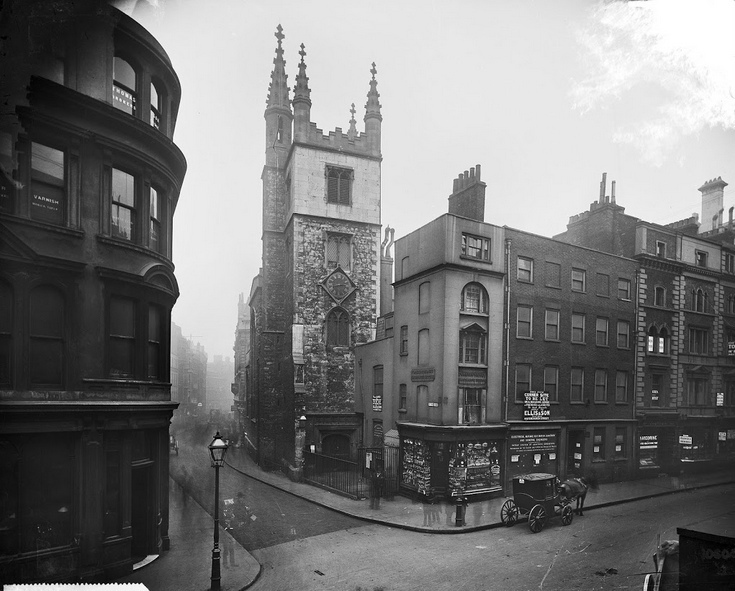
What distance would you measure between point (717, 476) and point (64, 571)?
22756 millimetres

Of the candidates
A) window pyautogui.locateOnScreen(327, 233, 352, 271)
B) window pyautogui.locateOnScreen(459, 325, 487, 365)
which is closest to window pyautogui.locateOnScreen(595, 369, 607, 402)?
window pyautogui.locateOnScreen(459, 325, 487, 365)

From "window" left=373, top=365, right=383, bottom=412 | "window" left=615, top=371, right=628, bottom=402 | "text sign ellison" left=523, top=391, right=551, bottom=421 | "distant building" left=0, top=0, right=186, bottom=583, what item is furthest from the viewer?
"window" left=373, top=365, right=383, bottom=412

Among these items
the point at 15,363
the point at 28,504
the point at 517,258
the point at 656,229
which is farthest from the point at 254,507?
the point at 656,229

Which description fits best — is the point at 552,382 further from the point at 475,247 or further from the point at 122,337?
the point at 122,337

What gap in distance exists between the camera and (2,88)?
5836mm

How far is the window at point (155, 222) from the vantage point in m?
11.0

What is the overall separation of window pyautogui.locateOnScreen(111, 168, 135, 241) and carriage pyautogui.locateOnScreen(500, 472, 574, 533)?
1418 cm

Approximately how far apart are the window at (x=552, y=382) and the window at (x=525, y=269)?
431cm

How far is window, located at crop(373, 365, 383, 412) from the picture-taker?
25.2 metres

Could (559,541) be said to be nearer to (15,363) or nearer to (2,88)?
(15,363)

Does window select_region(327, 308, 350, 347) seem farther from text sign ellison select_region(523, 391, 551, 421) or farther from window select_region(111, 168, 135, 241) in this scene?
window select_region(111, 168, 135, 241)

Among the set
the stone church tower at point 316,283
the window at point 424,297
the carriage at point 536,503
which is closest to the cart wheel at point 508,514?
the carriage at point 536,503

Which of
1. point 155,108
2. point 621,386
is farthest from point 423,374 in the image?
point 155,108

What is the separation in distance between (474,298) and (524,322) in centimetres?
305
